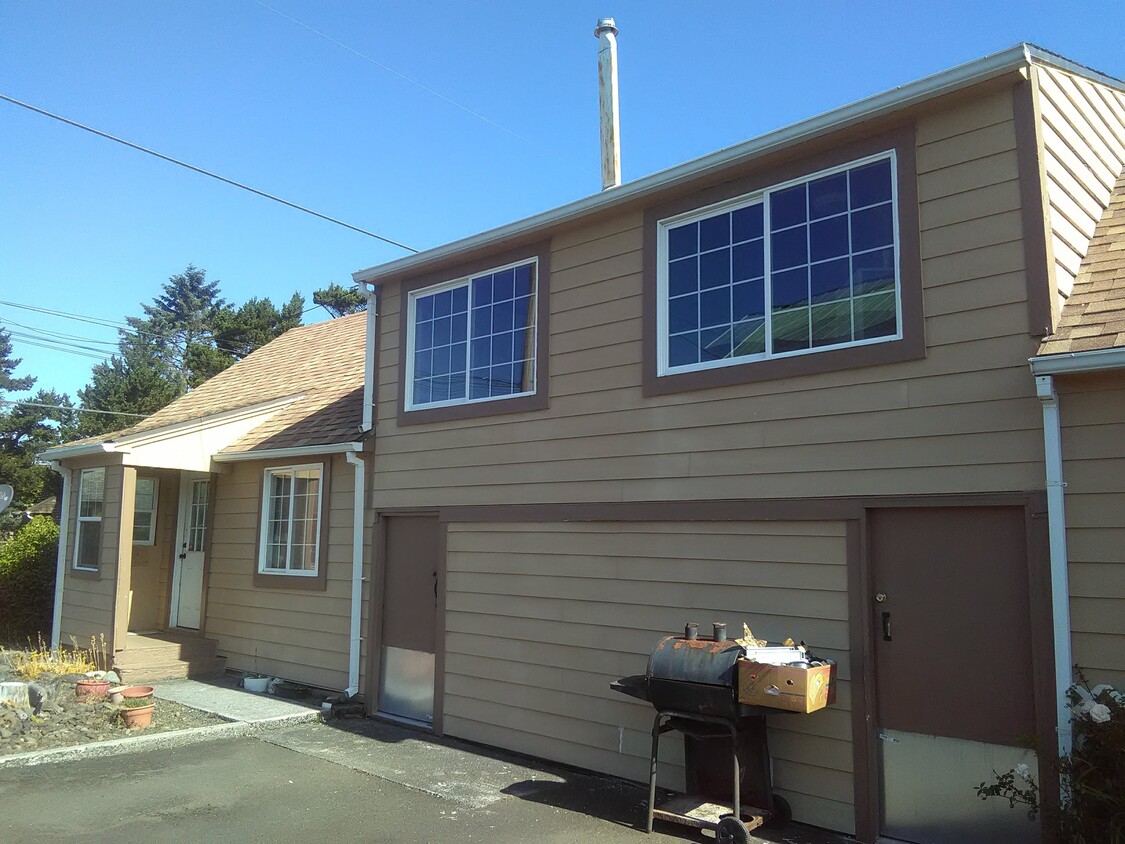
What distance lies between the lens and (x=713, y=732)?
5293 millimetres

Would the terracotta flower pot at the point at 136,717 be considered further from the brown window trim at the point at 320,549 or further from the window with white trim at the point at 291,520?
the window with white trim at the point at 291,520

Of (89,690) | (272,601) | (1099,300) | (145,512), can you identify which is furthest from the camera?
(145,512)

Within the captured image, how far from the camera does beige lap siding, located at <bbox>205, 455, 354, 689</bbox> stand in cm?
932

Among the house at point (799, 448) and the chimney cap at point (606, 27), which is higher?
the chimney cap at point (606, 27)

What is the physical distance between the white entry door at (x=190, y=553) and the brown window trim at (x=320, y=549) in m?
1.47

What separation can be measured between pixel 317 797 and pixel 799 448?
4.25 metres

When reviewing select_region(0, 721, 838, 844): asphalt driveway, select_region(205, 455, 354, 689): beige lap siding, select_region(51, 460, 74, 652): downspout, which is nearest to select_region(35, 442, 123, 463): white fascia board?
select_region(51, 460, 74, 652): downspout

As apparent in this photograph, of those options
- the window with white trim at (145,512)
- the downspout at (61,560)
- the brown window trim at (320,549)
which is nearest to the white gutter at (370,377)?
the brown window trim at (320,549)

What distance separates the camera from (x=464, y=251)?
320 inches

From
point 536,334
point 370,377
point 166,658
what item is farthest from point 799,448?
point 166,658

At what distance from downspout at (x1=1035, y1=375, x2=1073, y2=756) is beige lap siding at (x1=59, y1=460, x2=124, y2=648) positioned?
9.80m

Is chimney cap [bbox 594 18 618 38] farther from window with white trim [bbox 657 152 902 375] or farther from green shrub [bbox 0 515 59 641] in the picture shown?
green shrub [bbox 0 515 59 641]

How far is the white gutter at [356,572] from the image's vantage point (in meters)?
8.84

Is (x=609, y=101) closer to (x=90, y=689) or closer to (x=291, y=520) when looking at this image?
(x=291, y=520)
